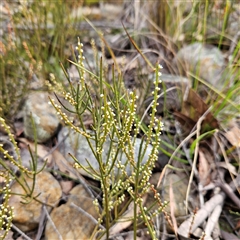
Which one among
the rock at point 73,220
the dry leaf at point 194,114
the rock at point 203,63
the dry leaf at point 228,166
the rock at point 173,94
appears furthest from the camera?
the rock at point 203,63

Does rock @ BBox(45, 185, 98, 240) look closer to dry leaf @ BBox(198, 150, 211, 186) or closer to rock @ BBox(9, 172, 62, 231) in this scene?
rock @ BBox(9, 172, 62, 231)

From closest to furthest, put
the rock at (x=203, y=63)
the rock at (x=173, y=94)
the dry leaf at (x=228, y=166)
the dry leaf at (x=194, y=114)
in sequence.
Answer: the dry leaf at (x=228, y=166) < the dry leaf at (x=194, y=114) < the rock at (x=173, y=94) < the rock at (x=203, y=63)

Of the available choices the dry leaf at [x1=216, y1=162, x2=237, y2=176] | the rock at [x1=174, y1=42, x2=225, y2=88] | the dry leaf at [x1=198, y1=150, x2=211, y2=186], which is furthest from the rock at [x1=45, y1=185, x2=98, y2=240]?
the rock at [x1=174, y1=42, x2=225, y2=88]

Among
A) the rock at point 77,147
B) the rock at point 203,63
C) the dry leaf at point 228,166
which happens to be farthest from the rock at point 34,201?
the rock at point 203,63

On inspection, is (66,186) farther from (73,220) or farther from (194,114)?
(194,114)

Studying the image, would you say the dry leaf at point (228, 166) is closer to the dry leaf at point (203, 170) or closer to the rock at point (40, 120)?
the dry leaf at point (203, 170)

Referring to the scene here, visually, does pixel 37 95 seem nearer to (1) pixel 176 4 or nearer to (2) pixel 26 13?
(2) pixel 26 13

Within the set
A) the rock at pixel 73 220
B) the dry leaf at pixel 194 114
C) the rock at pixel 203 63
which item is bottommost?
the rock at pixel 73 220

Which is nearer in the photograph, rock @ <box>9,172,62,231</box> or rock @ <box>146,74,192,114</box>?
rock @ <box>9,172,62,231</box>
